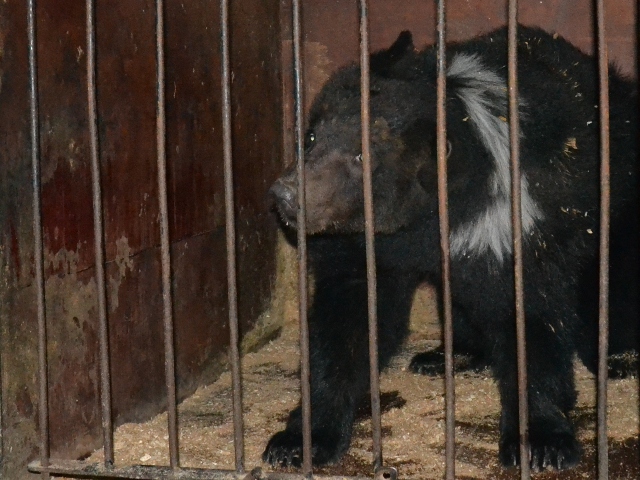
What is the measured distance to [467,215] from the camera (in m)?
4.07

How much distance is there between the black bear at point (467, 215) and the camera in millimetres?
3918

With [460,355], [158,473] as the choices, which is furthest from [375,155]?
[460,355]

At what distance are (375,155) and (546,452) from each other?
1.42 metres

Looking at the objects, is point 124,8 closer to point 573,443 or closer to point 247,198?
point 247,198

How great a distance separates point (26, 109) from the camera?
3406 millimetres

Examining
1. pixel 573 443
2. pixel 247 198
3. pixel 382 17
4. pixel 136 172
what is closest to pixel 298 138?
pixel 136 172

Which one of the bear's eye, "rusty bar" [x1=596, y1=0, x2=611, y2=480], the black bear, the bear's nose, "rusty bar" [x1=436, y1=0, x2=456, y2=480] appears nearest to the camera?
"rusty bar" [x1=596, y1=0, x2=611, y2=480]

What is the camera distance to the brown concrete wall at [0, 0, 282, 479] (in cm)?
339

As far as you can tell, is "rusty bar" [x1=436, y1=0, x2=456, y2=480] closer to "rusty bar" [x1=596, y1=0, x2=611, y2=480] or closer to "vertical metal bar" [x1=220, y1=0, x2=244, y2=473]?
"rusty bar" [x1=596, y1=0, x2=611, y2=480]

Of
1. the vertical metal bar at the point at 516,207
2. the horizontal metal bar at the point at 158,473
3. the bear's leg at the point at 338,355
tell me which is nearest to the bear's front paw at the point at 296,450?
the bear's leg at the point at 338,355

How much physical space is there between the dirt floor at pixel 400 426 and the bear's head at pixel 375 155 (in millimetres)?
971

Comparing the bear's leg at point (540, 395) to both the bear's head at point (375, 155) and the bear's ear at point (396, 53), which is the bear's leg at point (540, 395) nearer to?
the bear's head at point (375, 155)

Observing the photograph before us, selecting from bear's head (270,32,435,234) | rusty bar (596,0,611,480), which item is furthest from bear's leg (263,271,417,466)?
rusty bar (596,0,611,480)

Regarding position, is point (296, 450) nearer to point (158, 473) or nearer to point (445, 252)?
point (158, 473)
